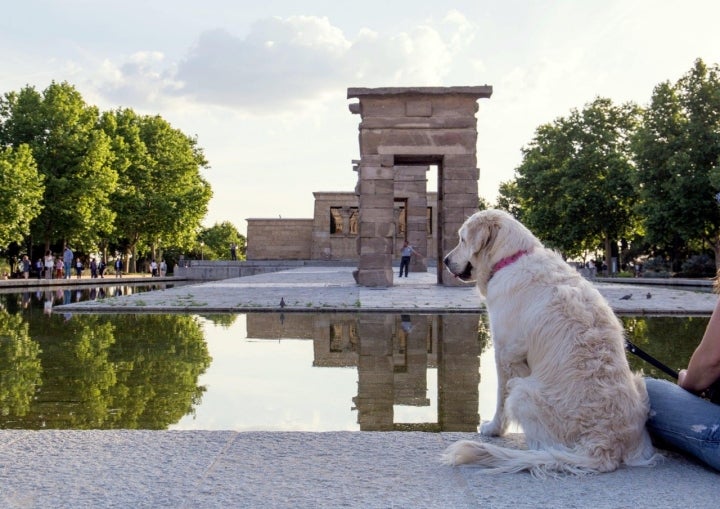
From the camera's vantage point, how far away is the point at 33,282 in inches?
1420

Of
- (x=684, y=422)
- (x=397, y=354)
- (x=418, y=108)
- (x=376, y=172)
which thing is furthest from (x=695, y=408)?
(x=418, y=108)

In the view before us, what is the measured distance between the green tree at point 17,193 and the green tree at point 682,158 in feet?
119

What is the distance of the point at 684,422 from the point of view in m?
4.13

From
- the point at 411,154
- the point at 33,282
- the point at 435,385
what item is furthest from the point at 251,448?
the point at 33,282

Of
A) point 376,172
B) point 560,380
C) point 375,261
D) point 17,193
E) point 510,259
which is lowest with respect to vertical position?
point 560,380

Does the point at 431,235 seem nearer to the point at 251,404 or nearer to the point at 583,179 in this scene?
the point at 583,179

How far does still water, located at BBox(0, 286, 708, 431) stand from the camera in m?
6.12

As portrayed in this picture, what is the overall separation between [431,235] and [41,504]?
60364 millimetres

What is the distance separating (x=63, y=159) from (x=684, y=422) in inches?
2032

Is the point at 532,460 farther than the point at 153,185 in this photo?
No

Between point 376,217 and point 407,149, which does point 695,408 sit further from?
point 407,149

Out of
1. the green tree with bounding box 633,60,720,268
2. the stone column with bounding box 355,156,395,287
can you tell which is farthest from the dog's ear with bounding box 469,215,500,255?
the green tree with bounding box 633,60,720,268

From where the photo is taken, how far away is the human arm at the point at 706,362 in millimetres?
3984

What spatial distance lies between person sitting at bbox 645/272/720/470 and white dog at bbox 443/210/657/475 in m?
0.11
